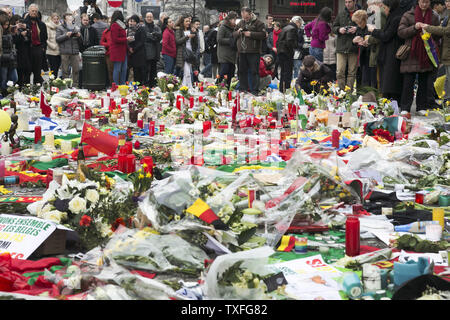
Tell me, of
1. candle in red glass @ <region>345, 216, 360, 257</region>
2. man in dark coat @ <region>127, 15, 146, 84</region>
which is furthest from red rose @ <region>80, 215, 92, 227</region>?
man in dark coat @ <region>127, 15, 146, 84</region>

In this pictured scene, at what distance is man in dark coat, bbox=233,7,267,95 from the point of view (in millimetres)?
14422

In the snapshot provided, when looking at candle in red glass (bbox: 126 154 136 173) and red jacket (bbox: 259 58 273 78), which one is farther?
red jacket (bbox: 259 58 273 78)

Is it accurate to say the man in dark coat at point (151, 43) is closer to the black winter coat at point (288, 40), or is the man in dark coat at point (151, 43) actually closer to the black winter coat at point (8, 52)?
the black winter coat at point (288, 40)

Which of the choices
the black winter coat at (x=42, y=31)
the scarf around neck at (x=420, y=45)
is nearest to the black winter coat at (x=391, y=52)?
the scarf around neck at (x=420, y=45)

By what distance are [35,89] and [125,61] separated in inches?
134

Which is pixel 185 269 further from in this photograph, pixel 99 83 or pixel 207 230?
pixel 99 83

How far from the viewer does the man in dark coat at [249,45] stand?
14422mm

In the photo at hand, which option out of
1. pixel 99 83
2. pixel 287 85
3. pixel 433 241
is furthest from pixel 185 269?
pixel 99 83

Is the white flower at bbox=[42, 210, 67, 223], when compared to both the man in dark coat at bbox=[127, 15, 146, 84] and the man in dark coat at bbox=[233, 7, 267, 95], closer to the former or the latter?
the man in dark coat at bbox=[233, 7, 267, 95]

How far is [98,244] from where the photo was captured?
477 cm

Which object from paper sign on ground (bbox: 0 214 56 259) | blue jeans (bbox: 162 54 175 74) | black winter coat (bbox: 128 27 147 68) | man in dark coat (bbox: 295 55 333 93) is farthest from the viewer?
blue jeans (bbox: 162 54 175 74)

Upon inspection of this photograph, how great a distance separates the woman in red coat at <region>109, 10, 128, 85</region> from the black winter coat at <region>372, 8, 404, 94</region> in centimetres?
581

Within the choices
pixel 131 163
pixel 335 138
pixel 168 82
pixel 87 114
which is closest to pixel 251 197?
pixel 131 163

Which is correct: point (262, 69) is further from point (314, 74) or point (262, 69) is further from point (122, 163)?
point (122, 163)
